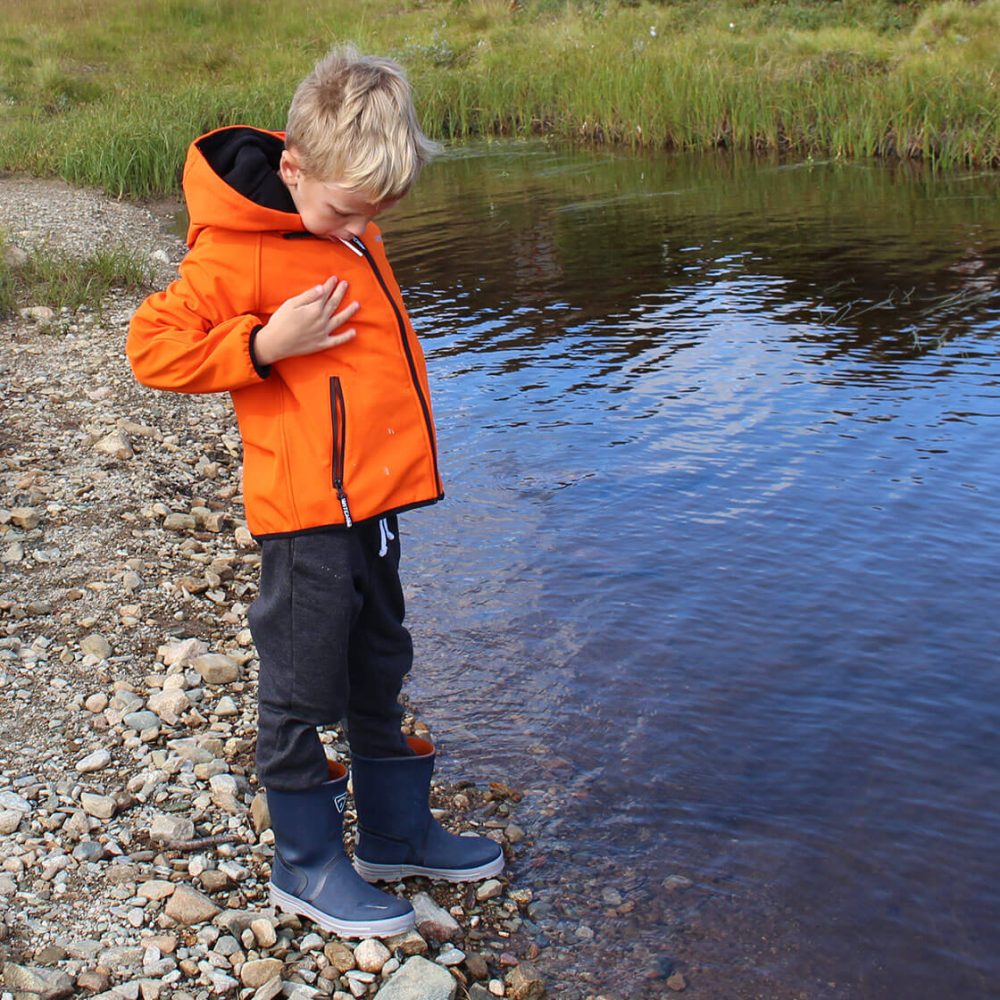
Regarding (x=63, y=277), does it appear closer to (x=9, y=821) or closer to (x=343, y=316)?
(x=9, y=821)

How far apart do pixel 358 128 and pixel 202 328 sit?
52 centimetres

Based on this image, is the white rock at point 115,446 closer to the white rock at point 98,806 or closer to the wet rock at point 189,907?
the white rock at point 98,806

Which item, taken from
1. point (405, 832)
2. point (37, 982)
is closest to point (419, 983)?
point (405, 832)

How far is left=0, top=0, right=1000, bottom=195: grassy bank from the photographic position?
47.0 feet

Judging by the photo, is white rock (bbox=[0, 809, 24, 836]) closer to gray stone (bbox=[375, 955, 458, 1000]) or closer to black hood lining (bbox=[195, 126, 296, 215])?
gray stone (bbox=[375, 955, 458, 1000])

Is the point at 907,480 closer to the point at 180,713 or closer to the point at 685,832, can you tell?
the point at 685,832

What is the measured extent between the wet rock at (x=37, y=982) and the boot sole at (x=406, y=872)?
0.77 m

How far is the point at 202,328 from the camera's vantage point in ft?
8.13

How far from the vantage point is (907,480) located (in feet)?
19.0

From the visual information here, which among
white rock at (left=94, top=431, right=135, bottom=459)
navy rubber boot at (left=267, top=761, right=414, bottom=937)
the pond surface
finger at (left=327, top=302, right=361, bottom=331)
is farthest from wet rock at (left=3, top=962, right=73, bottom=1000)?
white rock at (left=94, top=431, right=135, bottom=459)

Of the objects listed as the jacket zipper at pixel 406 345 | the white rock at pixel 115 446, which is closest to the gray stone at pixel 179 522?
the white rock at pixel 115 446

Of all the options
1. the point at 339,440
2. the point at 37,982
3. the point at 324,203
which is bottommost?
the point at 37,982

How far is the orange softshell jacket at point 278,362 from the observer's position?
243 cm

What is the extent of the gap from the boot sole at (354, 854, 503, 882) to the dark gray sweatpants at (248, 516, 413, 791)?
444mm
